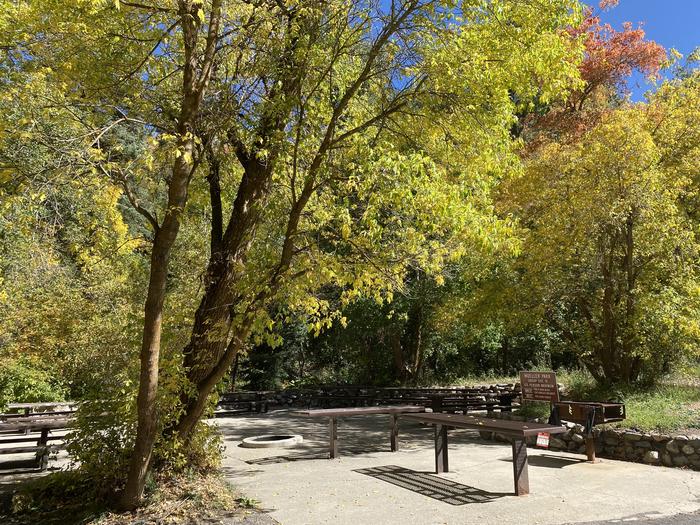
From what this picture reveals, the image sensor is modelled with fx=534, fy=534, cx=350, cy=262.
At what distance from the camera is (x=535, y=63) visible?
622 centimetres

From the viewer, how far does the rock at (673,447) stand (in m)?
8.02

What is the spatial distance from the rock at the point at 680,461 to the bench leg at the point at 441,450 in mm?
3469

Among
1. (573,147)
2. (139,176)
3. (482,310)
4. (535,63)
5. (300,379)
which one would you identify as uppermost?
(573,147)

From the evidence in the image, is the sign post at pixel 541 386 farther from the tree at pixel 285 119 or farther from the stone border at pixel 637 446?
the tree at pixel 285 119

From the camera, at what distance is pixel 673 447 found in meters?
8.08

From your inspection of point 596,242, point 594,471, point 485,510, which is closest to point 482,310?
point 596,242

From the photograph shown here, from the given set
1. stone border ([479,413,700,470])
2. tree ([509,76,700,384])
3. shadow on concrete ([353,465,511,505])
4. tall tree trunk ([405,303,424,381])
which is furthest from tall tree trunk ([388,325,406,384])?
shadow on concrete ([353,465,511,505])

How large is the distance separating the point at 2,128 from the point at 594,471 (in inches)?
341

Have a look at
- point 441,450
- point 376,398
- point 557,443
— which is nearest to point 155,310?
point 441,450

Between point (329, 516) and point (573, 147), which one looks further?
point (573, 147)

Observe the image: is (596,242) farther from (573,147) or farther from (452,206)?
(452,206)

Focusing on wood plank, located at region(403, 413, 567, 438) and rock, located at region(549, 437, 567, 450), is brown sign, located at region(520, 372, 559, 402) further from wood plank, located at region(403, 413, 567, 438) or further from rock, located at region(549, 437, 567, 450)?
wood plank, located at region(403, 413, 567, 438)

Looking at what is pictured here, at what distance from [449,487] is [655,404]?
5.59m

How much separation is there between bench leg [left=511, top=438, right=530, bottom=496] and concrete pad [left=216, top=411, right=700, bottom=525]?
111 mm
